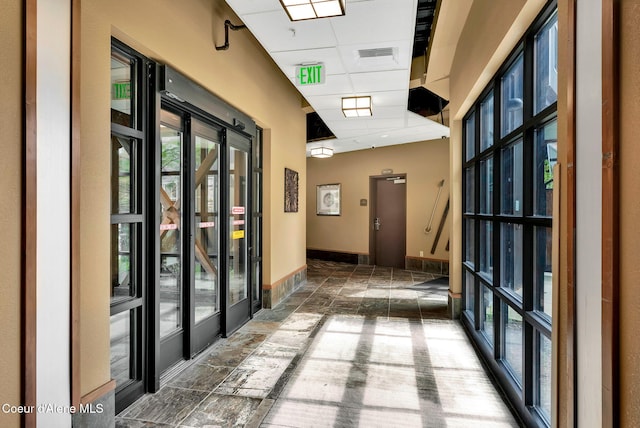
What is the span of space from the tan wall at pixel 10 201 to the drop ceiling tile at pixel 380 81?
321 cm

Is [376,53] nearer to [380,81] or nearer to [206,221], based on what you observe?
[380,81]

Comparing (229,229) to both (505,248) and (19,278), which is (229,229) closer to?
(19,278)

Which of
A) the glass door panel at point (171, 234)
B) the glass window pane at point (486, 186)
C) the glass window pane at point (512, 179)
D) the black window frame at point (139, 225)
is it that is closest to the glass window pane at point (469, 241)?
the glass window pane at point (486, 186)

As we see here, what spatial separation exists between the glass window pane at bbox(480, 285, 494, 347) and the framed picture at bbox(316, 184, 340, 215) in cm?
591

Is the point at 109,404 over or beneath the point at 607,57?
beneath

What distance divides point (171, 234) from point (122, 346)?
916 millimetres

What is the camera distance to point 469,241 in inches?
161

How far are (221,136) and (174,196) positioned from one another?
2.97 feet

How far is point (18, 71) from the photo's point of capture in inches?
58.4

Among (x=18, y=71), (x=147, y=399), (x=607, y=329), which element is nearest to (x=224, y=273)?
(x=147, y=399)

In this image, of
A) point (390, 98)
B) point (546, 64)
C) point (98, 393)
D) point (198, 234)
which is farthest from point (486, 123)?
point (98, 393)

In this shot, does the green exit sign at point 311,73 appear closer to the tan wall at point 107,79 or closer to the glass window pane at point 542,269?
the tan wall at point 107,79

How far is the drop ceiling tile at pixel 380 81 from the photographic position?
405cm

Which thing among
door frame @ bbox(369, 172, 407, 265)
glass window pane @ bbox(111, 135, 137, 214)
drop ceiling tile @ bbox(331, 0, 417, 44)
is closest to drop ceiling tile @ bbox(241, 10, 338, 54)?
drop ceiling tile @ bbox(331, 0, 417, 44)
